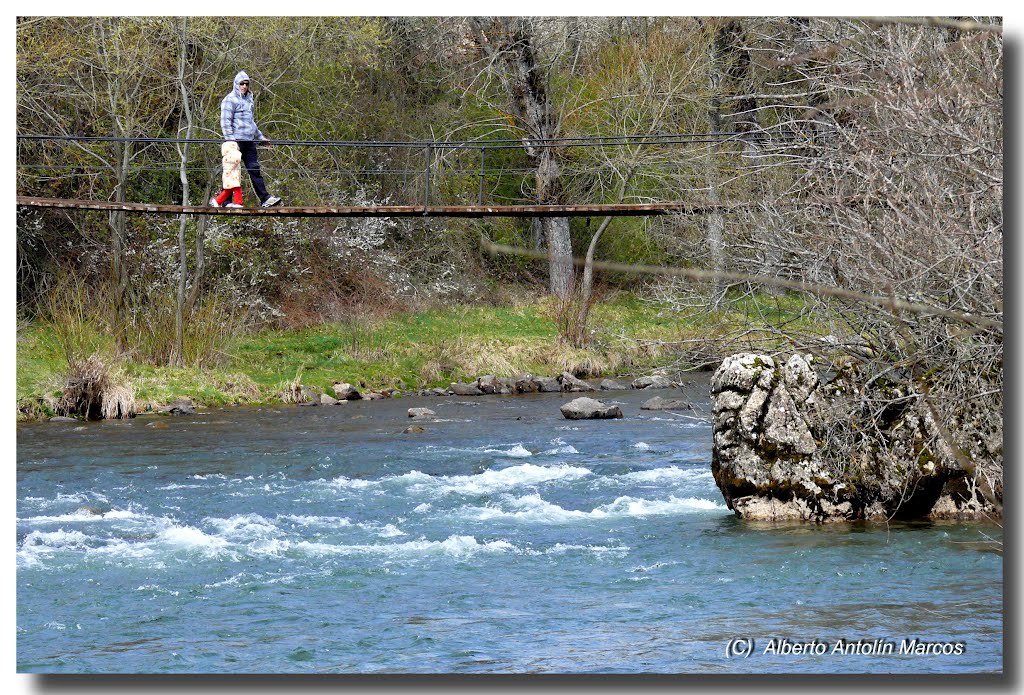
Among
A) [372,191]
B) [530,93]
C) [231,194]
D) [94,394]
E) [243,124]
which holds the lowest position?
[94,394]

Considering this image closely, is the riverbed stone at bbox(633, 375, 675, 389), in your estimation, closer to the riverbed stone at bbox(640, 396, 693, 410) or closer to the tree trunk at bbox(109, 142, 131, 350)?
the riverbed stone at bbox(640, 396, 693, 410)

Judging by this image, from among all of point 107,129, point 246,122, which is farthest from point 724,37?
point 107,129

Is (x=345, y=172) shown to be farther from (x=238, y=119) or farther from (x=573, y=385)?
(x=238, y=119)

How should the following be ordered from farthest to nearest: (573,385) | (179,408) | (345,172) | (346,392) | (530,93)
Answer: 1. (345,172)
2. (573,385)
3. (346,392)
4. (530,93)
5. (179,408)

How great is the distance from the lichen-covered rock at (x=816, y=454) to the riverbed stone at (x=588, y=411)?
17.7ft

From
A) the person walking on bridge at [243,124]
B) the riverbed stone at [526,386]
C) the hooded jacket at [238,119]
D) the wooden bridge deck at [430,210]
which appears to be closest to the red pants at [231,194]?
the wooden bridge deck at [430,210]

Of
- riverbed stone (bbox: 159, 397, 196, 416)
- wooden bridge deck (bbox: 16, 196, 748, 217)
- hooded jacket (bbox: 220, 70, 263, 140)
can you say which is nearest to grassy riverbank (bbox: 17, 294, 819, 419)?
riverbed stone (bbox: 159, 397, 196, 416)

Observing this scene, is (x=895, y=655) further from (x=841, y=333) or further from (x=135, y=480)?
(x=135, y=480)

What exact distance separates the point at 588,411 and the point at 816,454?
5917mm

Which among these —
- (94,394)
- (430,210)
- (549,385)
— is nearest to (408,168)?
(549,385)

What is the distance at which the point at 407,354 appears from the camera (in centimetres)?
1870

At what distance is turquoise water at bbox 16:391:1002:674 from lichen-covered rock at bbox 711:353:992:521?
1.14 ft

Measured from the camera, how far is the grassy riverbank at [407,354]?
16.2 m

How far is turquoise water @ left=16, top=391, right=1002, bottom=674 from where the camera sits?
6277mm
